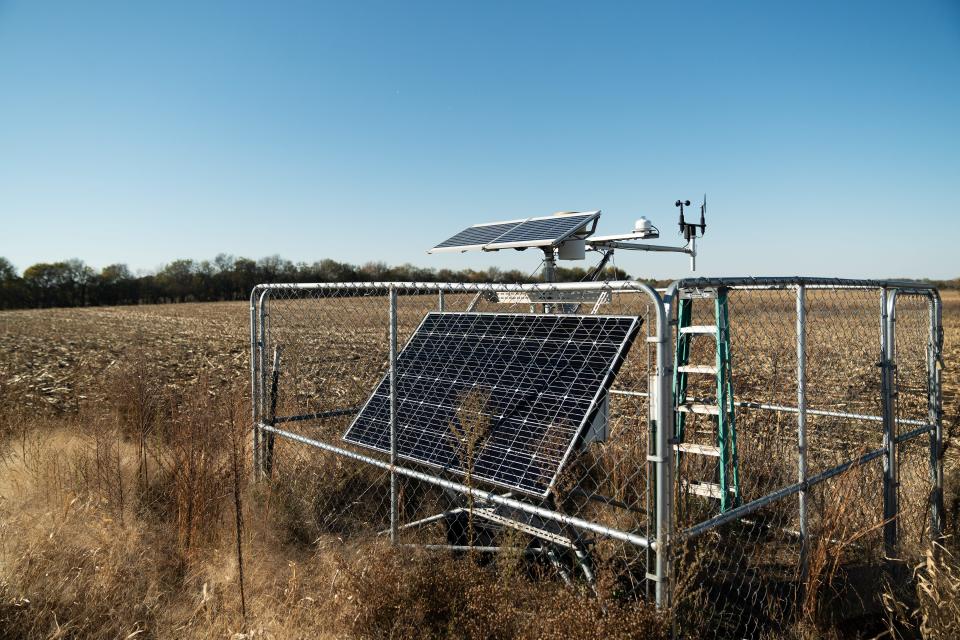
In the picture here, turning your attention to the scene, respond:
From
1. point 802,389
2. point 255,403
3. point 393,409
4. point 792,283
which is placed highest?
point 792,283

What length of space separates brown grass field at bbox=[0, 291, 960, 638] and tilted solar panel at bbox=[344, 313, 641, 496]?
69cm

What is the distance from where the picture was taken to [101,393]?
847 cm

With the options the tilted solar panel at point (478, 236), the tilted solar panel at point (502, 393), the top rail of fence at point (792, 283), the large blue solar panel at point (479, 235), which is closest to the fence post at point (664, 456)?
the top rail of fence at point (792, 283)

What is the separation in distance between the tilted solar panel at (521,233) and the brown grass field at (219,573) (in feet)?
9.27

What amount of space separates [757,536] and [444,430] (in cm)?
293

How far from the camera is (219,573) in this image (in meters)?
4.33

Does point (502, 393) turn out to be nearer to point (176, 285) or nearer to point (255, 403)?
point (255, 403)

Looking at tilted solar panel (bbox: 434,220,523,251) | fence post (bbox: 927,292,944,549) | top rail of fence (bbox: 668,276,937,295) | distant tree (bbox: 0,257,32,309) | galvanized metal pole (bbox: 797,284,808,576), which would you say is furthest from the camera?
distant tree (bbox: 0,257,32,309)

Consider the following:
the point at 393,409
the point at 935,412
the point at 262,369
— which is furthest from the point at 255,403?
the point at 935,412

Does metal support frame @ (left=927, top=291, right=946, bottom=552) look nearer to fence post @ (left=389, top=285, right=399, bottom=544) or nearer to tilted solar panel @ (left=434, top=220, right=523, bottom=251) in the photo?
tilted solar panel @ (left=434, top=220, right=523, bottom=251)

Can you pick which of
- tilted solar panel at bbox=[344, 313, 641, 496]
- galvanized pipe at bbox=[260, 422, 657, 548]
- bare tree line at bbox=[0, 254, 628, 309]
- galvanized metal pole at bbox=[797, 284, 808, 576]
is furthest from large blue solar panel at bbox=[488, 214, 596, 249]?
bare tree line at bbox=[0, 254, 628, 309]

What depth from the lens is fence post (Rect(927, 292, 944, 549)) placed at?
16.9 feet

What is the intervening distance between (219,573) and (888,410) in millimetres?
5309

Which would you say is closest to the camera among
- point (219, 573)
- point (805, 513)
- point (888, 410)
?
point (805, 513)
